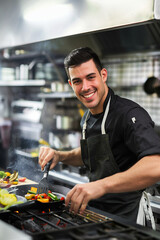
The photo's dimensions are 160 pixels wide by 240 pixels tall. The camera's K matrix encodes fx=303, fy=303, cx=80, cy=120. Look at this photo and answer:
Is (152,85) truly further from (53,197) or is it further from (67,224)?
(67,224)

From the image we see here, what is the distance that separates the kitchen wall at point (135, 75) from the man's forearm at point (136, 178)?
6.67 ft

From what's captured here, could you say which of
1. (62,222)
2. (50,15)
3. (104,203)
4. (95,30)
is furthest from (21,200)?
(50,15)

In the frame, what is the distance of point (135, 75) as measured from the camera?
3807mm

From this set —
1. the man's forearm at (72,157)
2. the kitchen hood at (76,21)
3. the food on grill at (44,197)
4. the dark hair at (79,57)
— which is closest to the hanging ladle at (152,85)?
the kitchen hood at (76,21)

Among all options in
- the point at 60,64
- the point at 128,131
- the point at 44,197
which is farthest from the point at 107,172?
the point at 60,64

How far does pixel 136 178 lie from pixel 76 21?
1.09 metres

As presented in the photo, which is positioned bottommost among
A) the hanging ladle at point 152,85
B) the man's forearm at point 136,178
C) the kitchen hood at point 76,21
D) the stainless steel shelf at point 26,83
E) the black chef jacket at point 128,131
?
Result: the man's forearm at point 136,178

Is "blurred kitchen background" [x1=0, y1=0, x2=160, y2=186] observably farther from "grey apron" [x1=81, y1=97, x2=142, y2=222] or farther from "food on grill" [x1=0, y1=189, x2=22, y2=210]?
"food on grill" [x1=0, y1=189, x2=22, y2=210]

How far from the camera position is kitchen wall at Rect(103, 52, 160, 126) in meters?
3.59

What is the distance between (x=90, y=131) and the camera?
7.18 feet

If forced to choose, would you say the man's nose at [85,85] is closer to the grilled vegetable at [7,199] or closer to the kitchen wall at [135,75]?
the grilled vegetable at [7,199]

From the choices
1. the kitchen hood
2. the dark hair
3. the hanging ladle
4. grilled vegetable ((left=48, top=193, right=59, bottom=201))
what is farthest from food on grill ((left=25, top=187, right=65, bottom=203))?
the hanging ladle

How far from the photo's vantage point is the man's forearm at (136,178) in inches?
60.9

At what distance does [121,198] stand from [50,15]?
1.39 meters
